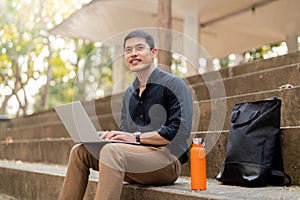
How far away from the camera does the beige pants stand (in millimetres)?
2209

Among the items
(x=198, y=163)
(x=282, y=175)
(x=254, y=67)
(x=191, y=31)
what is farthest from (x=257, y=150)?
(x=191, y=31)

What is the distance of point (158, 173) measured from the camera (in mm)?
2465

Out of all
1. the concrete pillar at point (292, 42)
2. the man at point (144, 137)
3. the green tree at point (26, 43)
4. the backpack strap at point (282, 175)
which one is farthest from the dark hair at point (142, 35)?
the green tree at point (26, 43)

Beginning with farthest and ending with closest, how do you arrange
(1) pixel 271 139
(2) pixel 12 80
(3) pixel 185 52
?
(2) pixel 12 80
(3) pixel 185 52
(1) pixel 271 139

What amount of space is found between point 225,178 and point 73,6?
40.2 feet

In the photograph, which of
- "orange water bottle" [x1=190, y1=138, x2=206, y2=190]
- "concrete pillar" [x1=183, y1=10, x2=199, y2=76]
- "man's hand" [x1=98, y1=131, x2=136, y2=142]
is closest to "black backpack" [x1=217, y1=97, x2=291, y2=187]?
"orange water bottle" [x1=190, y1=138, x2=206, y2=190]

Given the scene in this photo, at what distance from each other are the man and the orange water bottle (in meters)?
0.18

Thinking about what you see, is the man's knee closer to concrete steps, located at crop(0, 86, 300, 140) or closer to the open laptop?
the open laptop

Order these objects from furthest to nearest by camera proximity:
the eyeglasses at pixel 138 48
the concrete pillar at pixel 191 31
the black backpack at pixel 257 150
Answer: the concrete pillar at pixel 191 31, the eyeglasses at pixel 138 48, the black backpack at pixel 257 150

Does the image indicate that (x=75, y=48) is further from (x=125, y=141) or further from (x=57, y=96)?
(x=125, y=141)

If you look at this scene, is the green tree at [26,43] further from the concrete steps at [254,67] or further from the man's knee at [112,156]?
the man's knee at [112,156]

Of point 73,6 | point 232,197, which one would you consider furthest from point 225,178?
point 73,6

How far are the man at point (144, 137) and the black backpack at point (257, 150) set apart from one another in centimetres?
28

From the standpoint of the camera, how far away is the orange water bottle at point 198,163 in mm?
2262
